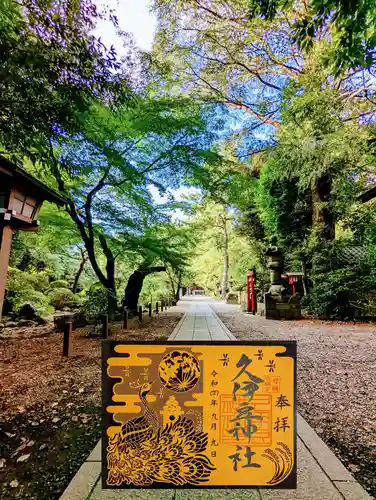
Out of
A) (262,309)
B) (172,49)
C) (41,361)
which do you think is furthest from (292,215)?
(41,361)

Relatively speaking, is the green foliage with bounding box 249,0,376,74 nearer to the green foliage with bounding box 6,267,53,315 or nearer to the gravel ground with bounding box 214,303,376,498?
the gravel ground with bounding box 214,303,376,498

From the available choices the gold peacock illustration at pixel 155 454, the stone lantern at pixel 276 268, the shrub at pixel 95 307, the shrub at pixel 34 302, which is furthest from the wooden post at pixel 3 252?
the stone lantern at pixel 276 268

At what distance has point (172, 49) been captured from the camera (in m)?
10.4

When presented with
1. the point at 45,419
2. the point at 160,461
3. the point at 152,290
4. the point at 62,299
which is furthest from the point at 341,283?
the point at 62,299

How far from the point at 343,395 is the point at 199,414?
9.23 ft

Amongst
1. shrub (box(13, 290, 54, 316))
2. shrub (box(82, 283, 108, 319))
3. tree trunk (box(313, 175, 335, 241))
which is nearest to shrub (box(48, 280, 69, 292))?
shrub (box(13, 290, 54, 316))

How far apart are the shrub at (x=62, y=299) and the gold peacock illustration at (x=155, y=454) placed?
49.8 ft

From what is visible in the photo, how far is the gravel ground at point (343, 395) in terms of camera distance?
239 centimetres

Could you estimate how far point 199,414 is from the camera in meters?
1.67

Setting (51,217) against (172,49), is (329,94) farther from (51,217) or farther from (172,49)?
(51,217)

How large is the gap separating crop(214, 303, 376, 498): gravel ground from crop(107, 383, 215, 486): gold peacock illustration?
1245mm

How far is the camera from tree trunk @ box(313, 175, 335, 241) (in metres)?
13.0

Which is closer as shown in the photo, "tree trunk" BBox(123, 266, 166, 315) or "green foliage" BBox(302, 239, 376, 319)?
Result: "green foliage" BBox(302, 239, 376, 319)

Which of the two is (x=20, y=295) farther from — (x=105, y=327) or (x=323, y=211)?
(x=323, y=211)
